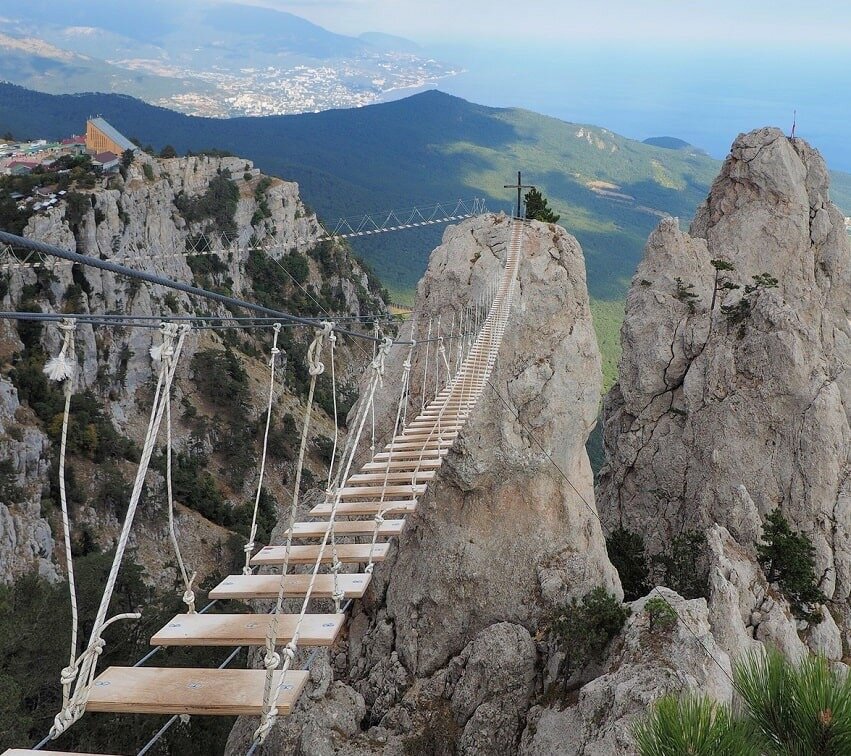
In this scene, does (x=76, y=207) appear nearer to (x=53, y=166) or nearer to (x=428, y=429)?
(x=53, y=166)

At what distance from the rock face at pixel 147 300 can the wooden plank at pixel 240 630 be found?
46.1ft

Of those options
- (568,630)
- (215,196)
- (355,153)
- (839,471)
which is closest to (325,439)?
(215,196)

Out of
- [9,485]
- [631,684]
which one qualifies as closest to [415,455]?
[631,684]

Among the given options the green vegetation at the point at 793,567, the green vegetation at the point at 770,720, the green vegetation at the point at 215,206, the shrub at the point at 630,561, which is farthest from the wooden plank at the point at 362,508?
the green vegetation at the point at 215,206

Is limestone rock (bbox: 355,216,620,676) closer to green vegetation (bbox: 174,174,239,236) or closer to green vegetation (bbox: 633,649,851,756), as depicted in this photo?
green vegetation (bbox: 633,649,851,756)

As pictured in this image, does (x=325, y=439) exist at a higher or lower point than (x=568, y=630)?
lower

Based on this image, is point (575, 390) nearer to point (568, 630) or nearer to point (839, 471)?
point (568, 630)

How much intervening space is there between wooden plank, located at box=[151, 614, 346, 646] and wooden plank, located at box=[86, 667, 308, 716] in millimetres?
147

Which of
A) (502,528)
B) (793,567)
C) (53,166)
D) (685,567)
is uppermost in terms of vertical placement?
(53,166)

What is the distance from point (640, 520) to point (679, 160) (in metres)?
94.1

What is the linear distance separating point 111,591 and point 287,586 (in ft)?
4.04

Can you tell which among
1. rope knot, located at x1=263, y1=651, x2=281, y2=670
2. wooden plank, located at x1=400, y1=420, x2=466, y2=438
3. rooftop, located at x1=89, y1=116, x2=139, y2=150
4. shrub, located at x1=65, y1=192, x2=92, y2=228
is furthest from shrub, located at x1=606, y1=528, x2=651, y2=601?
rooftop, located at x1=89, y1=116, x2=139, y2=150

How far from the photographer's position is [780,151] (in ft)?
60.2

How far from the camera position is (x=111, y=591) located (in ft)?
7.57
